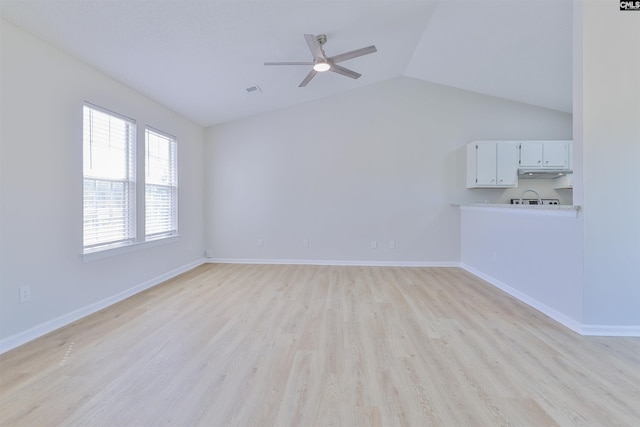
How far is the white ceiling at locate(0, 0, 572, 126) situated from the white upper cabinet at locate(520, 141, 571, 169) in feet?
2.53

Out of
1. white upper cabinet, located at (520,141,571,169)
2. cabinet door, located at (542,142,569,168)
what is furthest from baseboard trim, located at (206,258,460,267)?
cabinet door, located at (542,142,569,168)

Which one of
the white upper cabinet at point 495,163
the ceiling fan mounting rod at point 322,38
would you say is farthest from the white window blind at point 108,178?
the white upper cabinet at point 495,163

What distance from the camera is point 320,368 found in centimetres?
182

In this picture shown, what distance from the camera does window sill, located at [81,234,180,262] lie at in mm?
2754

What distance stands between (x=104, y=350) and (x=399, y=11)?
4295 mm

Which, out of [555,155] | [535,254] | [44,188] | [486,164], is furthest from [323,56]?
[555,155]

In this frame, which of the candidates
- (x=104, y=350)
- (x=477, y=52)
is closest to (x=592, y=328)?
(x=477, y=52)

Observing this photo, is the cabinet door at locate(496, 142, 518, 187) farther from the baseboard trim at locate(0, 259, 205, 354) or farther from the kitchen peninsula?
the baseboard trim at locate(0, 259, 205, 354)

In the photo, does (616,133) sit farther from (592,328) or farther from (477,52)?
(477,52)

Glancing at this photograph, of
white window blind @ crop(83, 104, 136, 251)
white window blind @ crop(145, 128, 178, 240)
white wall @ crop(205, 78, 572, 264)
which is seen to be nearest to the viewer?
white window blind @ crop(83, 104, 136, 251)

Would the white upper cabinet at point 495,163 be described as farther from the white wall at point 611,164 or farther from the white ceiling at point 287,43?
the white wall at point 611,164

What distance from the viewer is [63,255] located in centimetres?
251

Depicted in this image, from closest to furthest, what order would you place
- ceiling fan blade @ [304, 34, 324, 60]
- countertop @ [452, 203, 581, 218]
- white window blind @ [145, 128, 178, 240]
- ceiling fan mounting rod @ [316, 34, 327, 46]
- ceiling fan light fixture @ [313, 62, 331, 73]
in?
countertop @ [452, 203, 581, 218]
ceiling fan blade @ [304, 34, 324, 60]
ceiling fan light fixture @ [313, 62, 331, 73]
ceiling fan mounting rod @ [316, 34, 327, 46]
white window blind @ [145, 128, 178, 240]

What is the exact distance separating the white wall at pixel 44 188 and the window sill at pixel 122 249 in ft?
0.21
